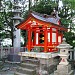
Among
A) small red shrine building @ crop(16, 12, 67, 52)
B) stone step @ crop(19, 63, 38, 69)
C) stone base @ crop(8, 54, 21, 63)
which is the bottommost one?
stone base @ crop(8, 54, 21, 63)

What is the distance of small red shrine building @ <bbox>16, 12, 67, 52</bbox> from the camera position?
36.4 ft

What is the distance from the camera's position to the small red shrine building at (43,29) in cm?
1109

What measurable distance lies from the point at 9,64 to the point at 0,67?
1.19 m

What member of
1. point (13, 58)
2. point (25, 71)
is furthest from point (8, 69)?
point (25, 71)

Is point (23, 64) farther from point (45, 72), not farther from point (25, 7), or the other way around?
point (25, 7)

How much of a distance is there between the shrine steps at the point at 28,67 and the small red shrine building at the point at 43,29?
93cm

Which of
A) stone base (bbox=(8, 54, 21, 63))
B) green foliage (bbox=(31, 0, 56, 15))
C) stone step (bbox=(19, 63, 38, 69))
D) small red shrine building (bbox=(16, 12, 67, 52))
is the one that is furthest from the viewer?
green foliage (bbox=(31, 0, 56, 15))

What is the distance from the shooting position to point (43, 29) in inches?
456

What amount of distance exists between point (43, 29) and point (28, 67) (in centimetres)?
243

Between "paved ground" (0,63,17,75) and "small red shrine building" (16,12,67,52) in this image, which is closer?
"small red shrine building" (16,12,67,52)

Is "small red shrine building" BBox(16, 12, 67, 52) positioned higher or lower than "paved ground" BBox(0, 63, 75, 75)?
higher

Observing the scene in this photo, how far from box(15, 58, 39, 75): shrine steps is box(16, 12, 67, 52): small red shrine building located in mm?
929

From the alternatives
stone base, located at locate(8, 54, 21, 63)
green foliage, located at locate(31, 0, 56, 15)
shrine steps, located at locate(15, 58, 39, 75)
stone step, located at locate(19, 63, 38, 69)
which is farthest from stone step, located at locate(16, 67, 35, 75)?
green foliage, located at locate(31, 0, 56, 15)

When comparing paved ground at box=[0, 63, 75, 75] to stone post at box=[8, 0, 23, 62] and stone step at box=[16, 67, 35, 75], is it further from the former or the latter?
stone step at box=[16, 67, 35, 75]
